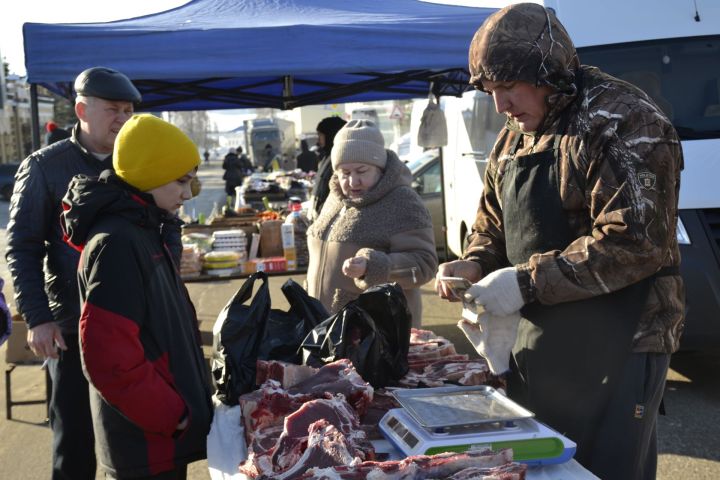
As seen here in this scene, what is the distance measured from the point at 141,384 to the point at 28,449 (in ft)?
10.2

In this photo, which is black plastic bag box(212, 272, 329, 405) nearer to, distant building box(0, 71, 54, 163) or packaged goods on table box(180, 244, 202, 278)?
packaged goods on table box(180, 244, 202, 278)

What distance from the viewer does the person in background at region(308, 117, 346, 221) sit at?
6.46 meters

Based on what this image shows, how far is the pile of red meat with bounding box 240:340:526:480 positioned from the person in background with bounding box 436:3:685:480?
0.48 m

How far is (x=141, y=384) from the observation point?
7.20ft

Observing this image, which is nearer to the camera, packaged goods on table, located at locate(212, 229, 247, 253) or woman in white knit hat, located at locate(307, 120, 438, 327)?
woman in white knit hat, located at locate(307, 120, 438, 327)

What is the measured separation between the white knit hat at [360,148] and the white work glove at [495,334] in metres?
1.77

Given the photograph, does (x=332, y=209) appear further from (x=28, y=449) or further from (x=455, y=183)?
(x=455, y=183)

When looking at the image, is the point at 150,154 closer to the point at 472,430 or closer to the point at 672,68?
the point at 472,430

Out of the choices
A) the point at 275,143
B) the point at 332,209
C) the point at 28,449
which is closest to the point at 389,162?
the point at 332,209

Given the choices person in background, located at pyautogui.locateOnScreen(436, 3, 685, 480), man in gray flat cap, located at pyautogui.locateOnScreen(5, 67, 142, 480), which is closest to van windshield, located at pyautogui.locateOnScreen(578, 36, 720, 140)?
person in background, located at pyautogui.locateOnScreen(436, 3, 685, 480)

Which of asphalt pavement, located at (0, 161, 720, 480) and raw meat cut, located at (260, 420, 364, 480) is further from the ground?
raw meat cut, located at (260, 420, 364, 480)

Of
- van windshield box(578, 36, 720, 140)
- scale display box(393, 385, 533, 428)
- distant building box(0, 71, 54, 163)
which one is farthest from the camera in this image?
distant building box(0, 71, 54, 163)

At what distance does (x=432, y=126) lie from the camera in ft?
26.7

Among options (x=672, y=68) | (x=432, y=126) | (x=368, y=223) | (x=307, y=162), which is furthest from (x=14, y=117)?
(x=368, y=223)
